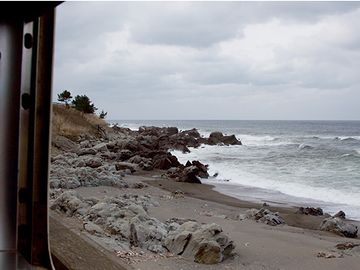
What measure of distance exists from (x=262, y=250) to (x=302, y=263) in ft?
2.31

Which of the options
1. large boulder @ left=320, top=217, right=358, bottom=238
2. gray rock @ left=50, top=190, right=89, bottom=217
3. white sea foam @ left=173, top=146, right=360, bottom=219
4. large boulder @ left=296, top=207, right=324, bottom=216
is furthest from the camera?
white sea foam @ left=173, top=146, right=360, bottom=219

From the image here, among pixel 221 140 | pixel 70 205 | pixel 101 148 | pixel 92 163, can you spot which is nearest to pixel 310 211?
pixel 70 205

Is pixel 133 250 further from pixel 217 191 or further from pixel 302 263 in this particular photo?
pixel 217 191

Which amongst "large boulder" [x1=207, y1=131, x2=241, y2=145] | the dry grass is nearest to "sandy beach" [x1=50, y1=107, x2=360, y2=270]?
the dry grass

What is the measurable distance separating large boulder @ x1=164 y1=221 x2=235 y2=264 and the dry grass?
21.5 meters

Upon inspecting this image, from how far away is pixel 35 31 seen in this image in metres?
1.74

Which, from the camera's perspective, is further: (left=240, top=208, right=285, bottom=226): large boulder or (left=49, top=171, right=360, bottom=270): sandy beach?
(left=240, top=208, right=285, bottom=226): large boulder

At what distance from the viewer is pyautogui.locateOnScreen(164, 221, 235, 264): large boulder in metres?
6.37

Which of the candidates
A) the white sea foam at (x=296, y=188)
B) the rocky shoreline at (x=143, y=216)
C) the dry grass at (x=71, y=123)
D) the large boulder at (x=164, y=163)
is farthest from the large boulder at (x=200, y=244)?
the dry grass at (x=71, y=123)

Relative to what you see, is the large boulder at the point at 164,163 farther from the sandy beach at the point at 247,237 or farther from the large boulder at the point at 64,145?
the sandy beach at the point at 247,237

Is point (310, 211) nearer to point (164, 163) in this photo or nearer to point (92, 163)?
point (92, 163)

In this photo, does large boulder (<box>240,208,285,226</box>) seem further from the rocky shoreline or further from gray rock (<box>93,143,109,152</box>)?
gray rock (<box>93,143,109,152</box>)

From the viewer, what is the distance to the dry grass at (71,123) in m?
29.2

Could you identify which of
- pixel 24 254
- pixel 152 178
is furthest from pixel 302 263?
pixel 152 178
